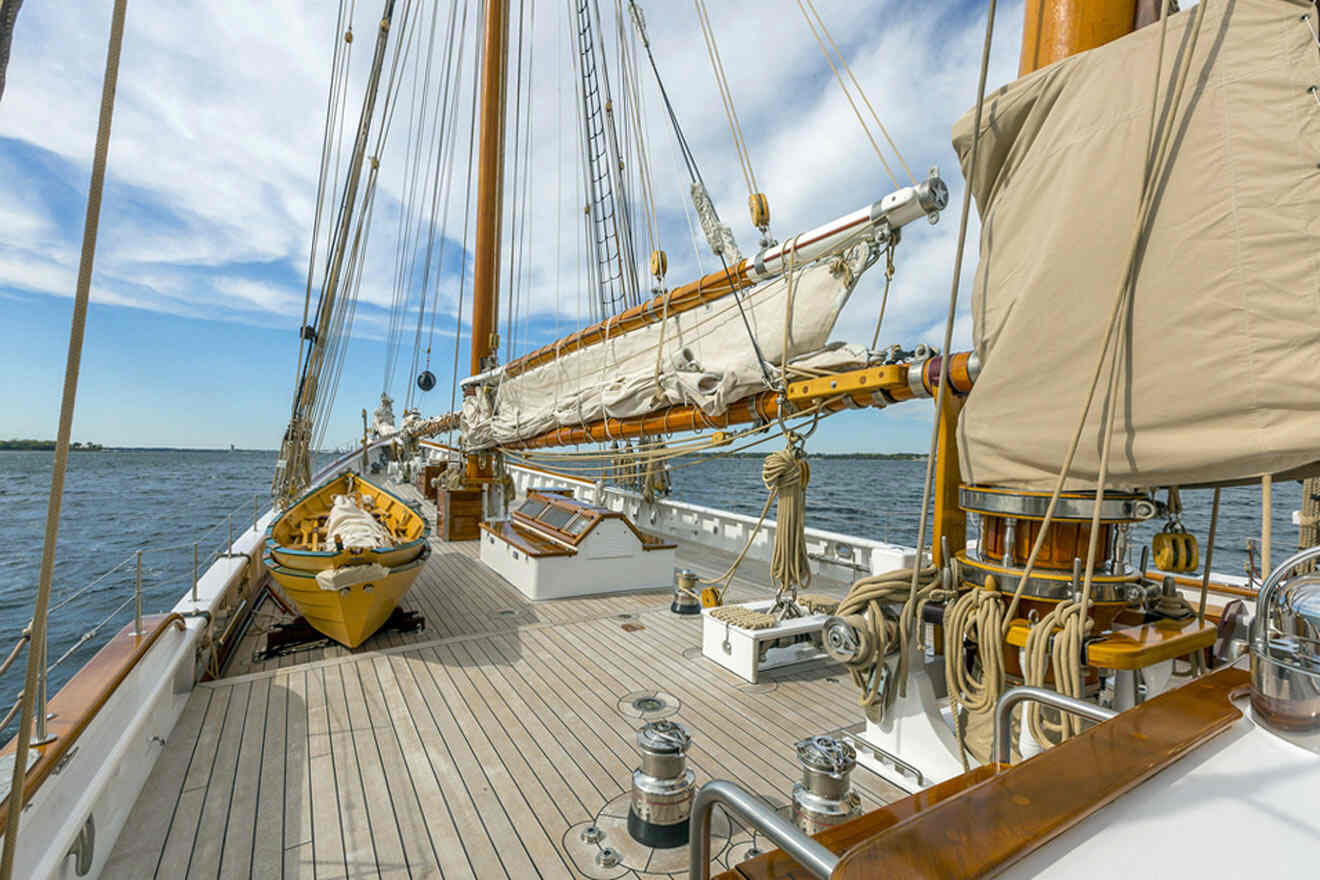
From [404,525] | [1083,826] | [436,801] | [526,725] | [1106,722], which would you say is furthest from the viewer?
[404,525]

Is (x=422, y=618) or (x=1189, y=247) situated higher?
(x=1189, y=247)

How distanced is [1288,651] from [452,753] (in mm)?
3376

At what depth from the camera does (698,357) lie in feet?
15.9

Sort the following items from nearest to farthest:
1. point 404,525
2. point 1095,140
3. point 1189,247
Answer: point 1189,247 → point 1095,140 → point 404,525

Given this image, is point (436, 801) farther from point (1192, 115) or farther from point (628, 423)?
point (1192, 115)

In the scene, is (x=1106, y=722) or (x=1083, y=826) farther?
(x=1106, y=722)

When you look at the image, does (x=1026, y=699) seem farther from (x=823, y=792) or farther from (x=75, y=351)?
(x=75, y=351)

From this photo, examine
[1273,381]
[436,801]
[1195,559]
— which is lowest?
[436,801]

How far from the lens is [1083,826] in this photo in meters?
1.00

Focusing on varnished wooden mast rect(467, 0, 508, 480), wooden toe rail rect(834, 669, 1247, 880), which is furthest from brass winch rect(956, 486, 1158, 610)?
varnished wooden mast rect(467, 0, 508, 480)

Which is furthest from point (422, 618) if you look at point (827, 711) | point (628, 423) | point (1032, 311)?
point (1032, 311)

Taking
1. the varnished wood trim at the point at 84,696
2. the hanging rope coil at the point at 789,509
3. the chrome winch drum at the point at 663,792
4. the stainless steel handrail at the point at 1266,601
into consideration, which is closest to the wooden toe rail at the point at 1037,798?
the stainless steel handrail at the point at 1266,601

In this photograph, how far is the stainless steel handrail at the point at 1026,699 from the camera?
1.38 metres

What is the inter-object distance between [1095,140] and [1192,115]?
8.7 inches
